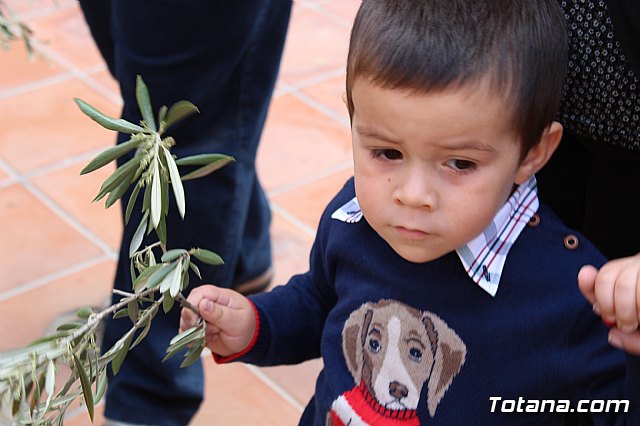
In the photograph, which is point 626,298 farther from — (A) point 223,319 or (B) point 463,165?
(A) point 223,319

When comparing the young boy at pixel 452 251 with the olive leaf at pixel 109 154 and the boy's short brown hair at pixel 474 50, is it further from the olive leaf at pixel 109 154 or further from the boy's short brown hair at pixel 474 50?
the olive leaf at pixel 109 154

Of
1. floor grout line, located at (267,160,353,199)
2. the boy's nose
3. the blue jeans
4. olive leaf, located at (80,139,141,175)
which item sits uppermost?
olive leaf, located at (80,139,141,175)

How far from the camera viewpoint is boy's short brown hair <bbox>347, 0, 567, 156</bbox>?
107 cm

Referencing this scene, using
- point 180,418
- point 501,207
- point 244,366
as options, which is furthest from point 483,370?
point 244,366

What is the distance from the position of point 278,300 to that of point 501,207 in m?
0.33

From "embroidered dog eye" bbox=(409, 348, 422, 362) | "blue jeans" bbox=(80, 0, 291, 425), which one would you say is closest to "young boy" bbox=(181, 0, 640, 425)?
"embroidered dog eye" bbox=(409, 348, 422, 362)

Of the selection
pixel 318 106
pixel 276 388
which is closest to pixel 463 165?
pixel 276 388

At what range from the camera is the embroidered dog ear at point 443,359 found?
1.20m

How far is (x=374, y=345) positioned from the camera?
1255mm

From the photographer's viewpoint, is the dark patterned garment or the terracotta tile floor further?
the terracotta tile floor

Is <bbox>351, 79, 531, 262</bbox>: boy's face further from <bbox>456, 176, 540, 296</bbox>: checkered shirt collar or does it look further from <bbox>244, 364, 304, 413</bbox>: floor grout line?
<bbox>244, 364, 304, 413</bbox>: floor grout line

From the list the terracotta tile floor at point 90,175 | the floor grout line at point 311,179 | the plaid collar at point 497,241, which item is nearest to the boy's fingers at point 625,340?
the plaid collar at point 497,241

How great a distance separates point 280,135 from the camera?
3.05 m

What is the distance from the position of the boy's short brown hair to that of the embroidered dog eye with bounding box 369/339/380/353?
0.28 meters
